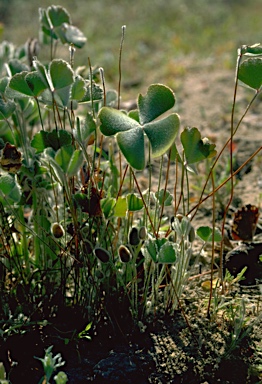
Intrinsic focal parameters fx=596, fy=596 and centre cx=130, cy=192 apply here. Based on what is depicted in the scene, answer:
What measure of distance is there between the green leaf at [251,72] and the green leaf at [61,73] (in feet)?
1.23

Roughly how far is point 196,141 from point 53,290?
57cm

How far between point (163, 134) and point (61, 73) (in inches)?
9.9

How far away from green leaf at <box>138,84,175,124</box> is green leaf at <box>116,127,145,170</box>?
9 cm

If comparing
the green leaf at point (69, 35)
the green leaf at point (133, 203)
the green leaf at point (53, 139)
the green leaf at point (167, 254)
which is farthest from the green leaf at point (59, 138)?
the green leaf at point (69, 35)

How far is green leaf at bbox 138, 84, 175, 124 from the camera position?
128 cm

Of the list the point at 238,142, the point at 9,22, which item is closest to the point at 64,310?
the point at 238,142

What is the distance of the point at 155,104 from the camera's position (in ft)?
4.21

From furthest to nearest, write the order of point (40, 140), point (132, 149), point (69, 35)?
point (69, 35), point (40, 140), point (132, 149)

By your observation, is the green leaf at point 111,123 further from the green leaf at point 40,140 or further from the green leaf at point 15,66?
the green leaf at point 15,66

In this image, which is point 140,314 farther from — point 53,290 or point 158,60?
point 158,60

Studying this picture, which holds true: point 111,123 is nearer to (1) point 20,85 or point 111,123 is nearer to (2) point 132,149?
(2) point 132,149

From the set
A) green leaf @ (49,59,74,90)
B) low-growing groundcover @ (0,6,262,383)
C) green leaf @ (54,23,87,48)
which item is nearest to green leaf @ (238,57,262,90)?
low-growing groundcover @ (0,6,262,383)

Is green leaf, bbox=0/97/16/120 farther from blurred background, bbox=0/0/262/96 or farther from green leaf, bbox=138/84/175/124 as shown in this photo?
blurred background, bbox=0/0/262/96

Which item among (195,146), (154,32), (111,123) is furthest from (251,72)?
(154,32)
